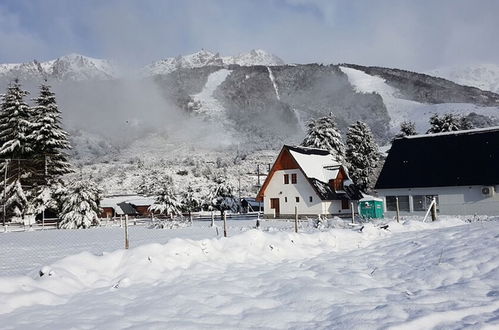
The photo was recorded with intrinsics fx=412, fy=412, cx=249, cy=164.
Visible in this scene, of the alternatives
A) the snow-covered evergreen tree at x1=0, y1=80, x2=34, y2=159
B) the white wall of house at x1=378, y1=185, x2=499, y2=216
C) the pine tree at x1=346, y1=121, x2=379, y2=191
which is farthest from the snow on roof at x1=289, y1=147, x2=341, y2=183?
the snow-covered evergreen tree at x1=0, y1=80, x2=34, y2=159

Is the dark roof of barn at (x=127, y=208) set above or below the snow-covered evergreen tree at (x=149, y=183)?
below

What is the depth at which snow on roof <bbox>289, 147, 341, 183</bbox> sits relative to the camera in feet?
132

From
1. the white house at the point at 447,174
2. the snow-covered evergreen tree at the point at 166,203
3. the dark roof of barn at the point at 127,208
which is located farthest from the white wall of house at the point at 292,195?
the dark roof of barn at the point at 127,208

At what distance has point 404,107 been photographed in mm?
130500

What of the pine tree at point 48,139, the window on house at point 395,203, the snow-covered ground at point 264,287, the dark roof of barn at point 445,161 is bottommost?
the snow-covered ground at point 264,287

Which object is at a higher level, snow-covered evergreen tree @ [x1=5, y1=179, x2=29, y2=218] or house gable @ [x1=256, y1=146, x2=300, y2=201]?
house gable @ [x1=256, y1=146, x2=300, y2=201]

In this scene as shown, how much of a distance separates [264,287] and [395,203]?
27518mm

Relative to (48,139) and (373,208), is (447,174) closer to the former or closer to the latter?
(373,208)

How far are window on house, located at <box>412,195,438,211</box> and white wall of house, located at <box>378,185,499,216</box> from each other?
0.08m

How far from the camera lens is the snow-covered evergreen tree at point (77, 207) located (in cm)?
3534

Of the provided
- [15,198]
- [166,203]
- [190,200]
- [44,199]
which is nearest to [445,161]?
[166,203]

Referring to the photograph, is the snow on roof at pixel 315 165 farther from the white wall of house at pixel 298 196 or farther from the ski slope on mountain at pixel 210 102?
the ski slope on mountain at pixel 210 102

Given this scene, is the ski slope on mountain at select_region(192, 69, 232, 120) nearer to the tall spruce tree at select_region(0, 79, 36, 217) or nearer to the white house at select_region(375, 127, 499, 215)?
the tall spruce tree at select_region(0, 79, 36, 217)

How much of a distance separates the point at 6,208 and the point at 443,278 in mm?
38821
